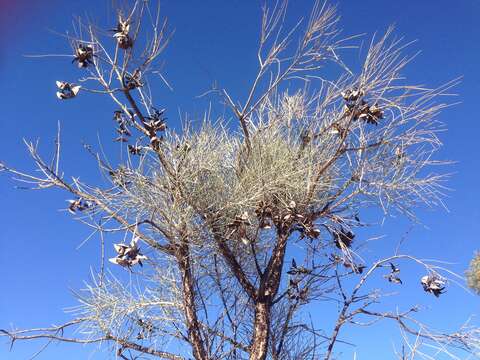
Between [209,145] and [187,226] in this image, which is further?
[209,145]

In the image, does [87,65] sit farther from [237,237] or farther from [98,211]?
[237,237]

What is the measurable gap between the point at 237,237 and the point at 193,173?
0.40m

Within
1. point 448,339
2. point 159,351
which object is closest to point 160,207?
point 159,351

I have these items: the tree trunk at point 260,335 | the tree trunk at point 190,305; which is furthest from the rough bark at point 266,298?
the tree trunk at point 190,305

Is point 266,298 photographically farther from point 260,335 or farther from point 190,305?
point 190,305

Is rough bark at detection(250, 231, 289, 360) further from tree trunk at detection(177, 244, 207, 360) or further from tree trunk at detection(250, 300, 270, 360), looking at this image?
tree trunk at detection(177, 244, 207, 360)

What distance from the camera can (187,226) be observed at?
2.67 m

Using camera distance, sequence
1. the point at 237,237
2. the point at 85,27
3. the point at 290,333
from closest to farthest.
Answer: the point at 85,27, the point at 237,237, the point at 290,333

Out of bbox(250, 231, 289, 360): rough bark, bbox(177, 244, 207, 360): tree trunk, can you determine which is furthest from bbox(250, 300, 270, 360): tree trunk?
bbox(177, 244, 207, 360): tree trunk

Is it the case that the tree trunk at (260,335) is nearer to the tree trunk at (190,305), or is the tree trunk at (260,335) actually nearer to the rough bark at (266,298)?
the rough bark at (266,298)

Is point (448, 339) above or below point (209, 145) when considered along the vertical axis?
below

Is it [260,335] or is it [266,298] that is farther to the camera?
[266,298]

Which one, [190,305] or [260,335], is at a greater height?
[190,305]

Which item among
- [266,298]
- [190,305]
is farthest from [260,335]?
[190,305]
